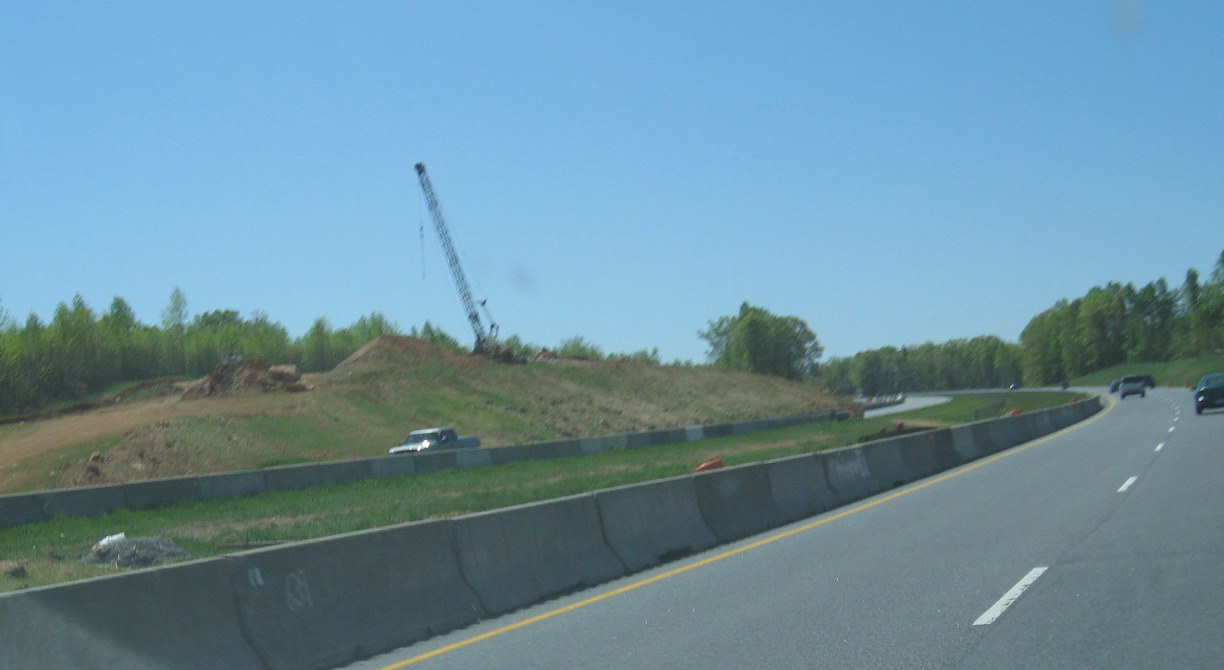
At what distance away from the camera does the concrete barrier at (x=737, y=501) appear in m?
17.9

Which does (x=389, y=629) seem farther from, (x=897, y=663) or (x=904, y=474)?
(x=904, y=474)

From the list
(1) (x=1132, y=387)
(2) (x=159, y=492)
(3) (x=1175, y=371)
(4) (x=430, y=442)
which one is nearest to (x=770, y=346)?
(3) (x=1175, y=371)

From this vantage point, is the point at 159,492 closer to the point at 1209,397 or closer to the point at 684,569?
the point at 684,569

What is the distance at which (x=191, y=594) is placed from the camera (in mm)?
8867

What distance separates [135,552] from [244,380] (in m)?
51.5

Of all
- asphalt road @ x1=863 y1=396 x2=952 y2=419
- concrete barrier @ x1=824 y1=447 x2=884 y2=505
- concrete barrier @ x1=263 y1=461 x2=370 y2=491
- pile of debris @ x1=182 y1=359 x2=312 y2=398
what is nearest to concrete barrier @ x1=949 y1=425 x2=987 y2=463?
concrete barrier @ x1=824 y1=447 x2=884 y2=505

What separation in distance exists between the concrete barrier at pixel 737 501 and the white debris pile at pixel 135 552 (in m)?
7.23

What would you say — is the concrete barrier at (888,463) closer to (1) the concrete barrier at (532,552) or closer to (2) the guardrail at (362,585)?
(2) the guardrail at (362,585)

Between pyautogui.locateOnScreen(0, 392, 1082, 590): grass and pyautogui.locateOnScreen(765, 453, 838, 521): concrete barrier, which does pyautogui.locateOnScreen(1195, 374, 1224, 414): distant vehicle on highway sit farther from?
pyautogui.locateOnScreen(765, 453, 838, 521): concrete barrier

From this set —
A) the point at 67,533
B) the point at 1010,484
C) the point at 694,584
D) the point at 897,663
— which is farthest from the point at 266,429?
the point at 897,663

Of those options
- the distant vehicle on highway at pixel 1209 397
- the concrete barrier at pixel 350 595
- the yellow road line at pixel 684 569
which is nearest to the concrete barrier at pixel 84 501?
the yellow road line at pixel 684 569

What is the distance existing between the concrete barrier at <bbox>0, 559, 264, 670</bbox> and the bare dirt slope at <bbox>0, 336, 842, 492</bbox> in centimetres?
3752

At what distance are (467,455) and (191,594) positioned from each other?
96.8ft

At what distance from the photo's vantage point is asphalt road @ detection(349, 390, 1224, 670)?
9.17 meters
